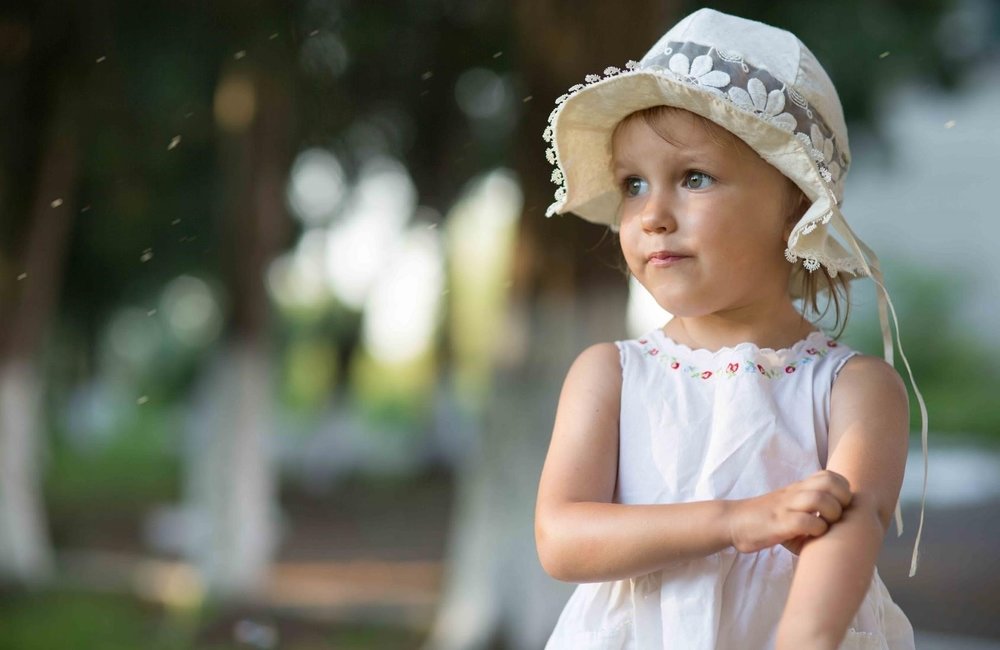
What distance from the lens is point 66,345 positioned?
22.3m

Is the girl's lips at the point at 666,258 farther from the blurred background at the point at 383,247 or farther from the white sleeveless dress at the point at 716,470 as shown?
the blurred background at the point at 383,247

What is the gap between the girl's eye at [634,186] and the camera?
5.91 ft

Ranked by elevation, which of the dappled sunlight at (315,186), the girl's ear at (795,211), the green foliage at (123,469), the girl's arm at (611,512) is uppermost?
the girl's ear at (795,211)

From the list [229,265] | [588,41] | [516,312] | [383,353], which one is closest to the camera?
[588,41]

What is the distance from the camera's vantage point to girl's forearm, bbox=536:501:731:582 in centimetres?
155

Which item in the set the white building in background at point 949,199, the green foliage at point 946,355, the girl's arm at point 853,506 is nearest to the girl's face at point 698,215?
the girl's arm at point 853,506

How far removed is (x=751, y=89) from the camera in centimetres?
168

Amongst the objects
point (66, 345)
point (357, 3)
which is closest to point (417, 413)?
point (66, 345)

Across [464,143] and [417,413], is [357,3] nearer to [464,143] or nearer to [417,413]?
[464,143]

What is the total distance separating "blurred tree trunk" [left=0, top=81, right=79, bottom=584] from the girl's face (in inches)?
400

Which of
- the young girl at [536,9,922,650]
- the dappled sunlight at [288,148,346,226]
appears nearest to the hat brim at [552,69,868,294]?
the young girl at [536,9,922,650]

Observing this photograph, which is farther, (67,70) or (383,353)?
(383,353)

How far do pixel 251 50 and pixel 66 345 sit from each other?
1497 cm

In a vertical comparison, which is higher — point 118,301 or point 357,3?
point 357,3
